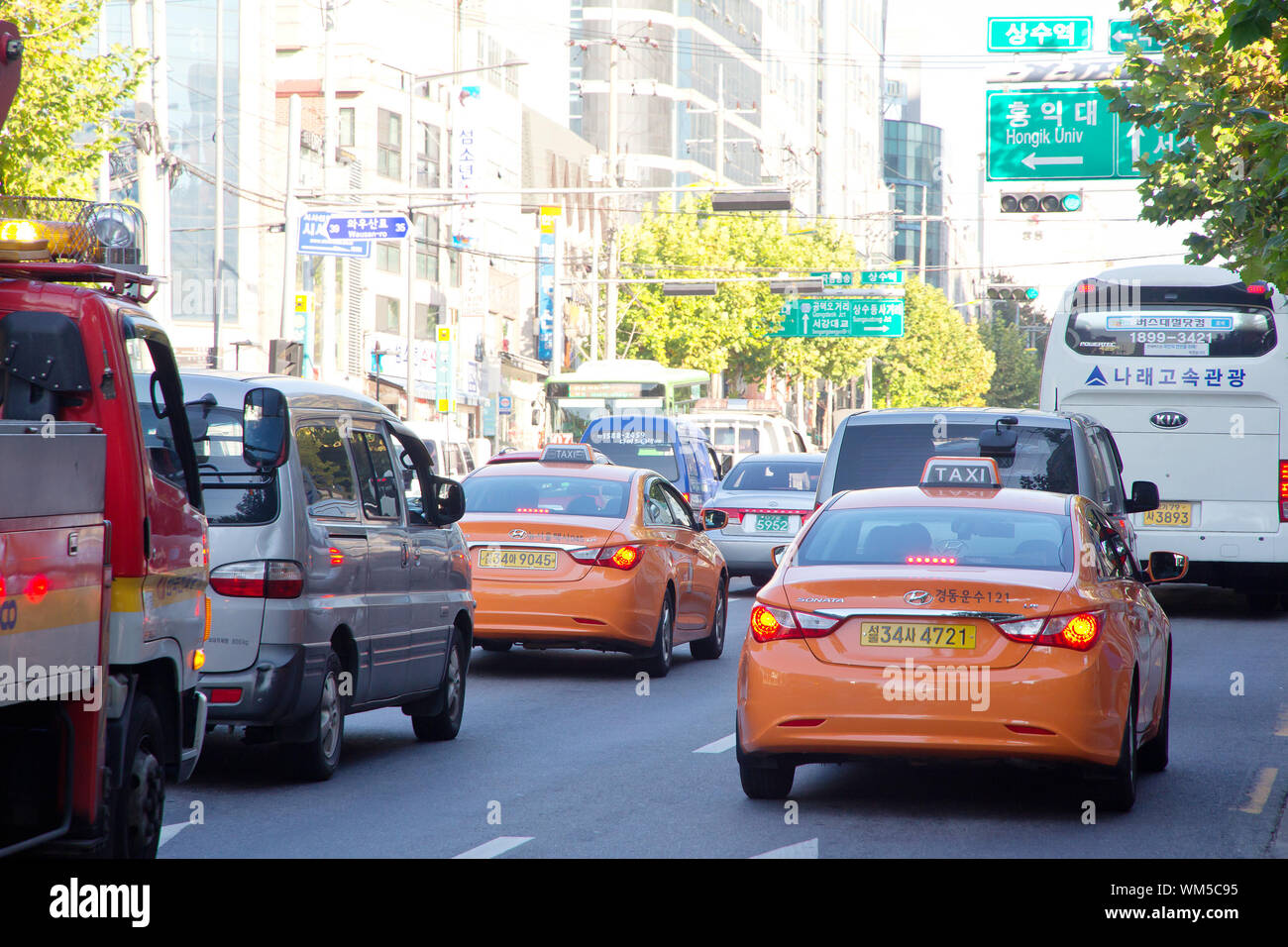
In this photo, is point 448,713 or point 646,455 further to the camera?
point 646,455

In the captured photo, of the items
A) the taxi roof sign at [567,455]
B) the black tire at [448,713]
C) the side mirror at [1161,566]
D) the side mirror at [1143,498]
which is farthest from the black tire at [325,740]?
the side mirror at [1143,498]

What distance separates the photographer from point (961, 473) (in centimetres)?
1053

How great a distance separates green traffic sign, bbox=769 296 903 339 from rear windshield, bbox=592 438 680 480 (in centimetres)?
3371

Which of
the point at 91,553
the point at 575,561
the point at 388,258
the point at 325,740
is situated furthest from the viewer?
the point at 388,258

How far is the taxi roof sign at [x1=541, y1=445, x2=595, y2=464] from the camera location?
1546 cm

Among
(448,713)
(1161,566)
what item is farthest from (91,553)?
(1161,566)

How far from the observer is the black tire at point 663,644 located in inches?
572

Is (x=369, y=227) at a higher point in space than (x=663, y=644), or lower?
higher

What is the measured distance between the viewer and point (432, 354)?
62.3 m

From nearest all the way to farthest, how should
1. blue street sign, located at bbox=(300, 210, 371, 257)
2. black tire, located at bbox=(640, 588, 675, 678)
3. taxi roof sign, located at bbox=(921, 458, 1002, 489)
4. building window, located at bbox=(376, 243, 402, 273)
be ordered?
taxi roof sign, located at bbox=(921, 458, 1002, 489), black tire, located at bbox=(640, 588, 675, 678), blue street sign, located at bbox=(300, 210, 371, 257), building window, located at bbox=(376, 243, 402, 273)

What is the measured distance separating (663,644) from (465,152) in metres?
46.9

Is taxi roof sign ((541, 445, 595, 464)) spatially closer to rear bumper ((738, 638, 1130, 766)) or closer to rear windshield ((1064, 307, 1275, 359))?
rear bumper ((738, 638, 1130, 766))

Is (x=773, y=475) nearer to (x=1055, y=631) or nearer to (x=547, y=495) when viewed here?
(x=547, y=495)

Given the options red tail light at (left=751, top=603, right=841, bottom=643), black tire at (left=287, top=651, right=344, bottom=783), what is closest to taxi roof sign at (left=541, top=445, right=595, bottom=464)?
black tire at (left=287, top=651, right=344, bottom=783)
